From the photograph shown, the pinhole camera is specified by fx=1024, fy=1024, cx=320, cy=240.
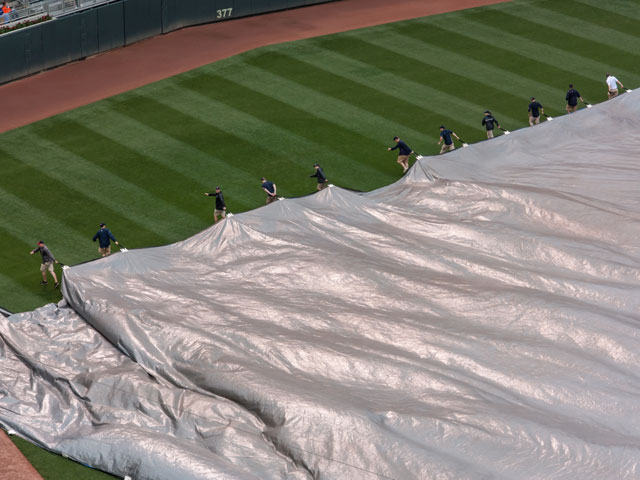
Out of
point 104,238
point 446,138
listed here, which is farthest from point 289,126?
point 104,238

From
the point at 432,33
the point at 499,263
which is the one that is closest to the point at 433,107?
the point at 432,33

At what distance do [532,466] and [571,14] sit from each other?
26216 millimetres

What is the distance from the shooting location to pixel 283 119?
30.8m

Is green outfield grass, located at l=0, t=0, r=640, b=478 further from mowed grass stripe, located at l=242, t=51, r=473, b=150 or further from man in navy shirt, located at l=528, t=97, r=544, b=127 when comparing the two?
man in navy shirt, located at l=528, t=97, r=544, b=127

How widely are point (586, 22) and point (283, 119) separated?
43.6 ft

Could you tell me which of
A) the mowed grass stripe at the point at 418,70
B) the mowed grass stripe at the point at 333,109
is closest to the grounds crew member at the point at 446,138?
the mowed grass stripe at the point at 333,109

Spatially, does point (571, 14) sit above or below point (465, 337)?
above

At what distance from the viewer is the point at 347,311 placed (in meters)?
19.2

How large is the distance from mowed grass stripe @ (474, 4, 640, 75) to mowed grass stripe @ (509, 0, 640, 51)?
8 centimetres

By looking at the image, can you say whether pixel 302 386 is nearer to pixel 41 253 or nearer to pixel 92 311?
pixel 92 311

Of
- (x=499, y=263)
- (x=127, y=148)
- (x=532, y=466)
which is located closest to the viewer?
(x=532, y=466)

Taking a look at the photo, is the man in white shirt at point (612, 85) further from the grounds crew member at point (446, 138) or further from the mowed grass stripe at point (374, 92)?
the grounds crew member at point (446, 138)

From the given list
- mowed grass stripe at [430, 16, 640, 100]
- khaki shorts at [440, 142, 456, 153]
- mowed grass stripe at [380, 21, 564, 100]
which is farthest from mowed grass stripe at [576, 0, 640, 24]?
khaki shorts at [440, 142, 456, 153]

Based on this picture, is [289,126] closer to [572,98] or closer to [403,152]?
[403,152]
